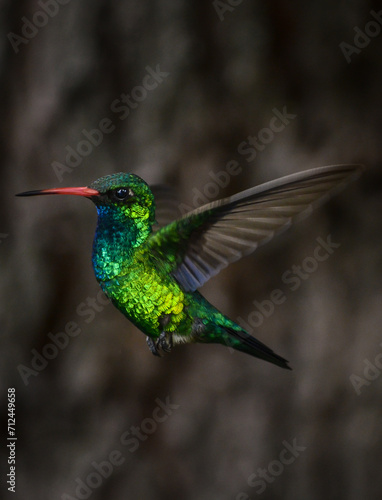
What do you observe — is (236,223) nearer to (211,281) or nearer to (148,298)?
(148,298)

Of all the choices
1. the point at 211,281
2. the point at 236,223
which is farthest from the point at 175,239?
the point at 211,281

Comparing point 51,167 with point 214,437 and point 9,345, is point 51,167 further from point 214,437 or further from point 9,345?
point 214,437

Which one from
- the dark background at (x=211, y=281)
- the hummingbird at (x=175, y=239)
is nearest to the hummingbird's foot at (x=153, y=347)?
the hummingbird at (x=175, y=239)

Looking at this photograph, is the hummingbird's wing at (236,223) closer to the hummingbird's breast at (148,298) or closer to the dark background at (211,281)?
the hummingbird's breast at (148,298)

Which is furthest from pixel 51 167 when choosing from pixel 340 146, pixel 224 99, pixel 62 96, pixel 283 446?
pixel 283 446

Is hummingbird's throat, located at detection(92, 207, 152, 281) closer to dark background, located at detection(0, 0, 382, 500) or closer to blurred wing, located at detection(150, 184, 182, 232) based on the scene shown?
blurred wing, located at detection(150, 184, 182, 232)

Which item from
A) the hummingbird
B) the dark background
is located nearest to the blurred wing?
the hummingbird

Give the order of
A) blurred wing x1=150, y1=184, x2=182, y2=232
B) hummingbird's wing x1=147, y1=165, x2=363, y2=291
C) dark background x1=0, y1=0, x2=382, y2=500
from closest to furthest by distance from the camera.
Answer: hummingbird's wing x1=147, y1=165, x2=363, y2=291
blurred wing x1=150, y1=184, x2=182, y2=232
dark background x1=0, y1=0, x2=382, y2=500
